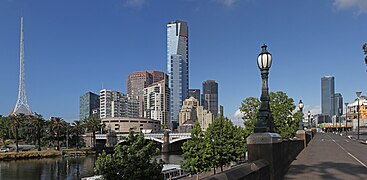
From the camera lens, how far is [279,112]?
41.8 m

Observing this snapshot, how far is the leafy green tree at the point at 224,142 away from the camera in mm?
35491

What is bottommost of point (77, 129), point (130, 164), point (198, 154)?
point (77, 129)

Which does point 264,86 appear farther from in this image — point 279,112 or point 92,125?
point 92,125

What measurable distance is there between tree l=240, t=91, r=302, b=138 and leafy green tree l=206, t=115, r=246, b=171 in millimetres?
2554

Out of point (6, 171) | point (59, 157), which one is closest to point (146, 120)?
point (59, 157)

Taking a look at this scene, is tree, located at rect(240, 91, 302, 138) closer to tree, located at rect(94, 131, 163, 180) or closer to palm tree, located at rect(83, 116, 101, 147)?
tree, located at rect(94, 131, 163, 180)

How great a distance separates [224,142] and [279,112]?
9.29m

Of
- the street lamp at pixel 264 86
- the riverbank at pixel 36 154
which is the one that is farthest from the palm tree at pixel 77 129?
the street lamp at pixel 264 86

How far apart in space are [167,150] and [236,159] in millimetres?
69954

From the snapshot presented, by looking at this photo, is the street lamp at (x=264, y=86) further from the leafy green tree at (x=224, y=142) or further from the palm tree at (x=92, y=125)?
the palm tree at (x=92, y=125)

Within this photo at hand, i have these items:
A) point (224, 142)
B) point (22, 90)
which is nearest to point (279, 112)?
point (224, 142)

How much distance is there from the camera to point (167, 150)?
106m

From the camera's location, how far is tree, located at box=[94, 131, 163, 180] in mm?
14938

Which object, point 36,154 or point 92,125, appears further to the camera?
point 92,125
